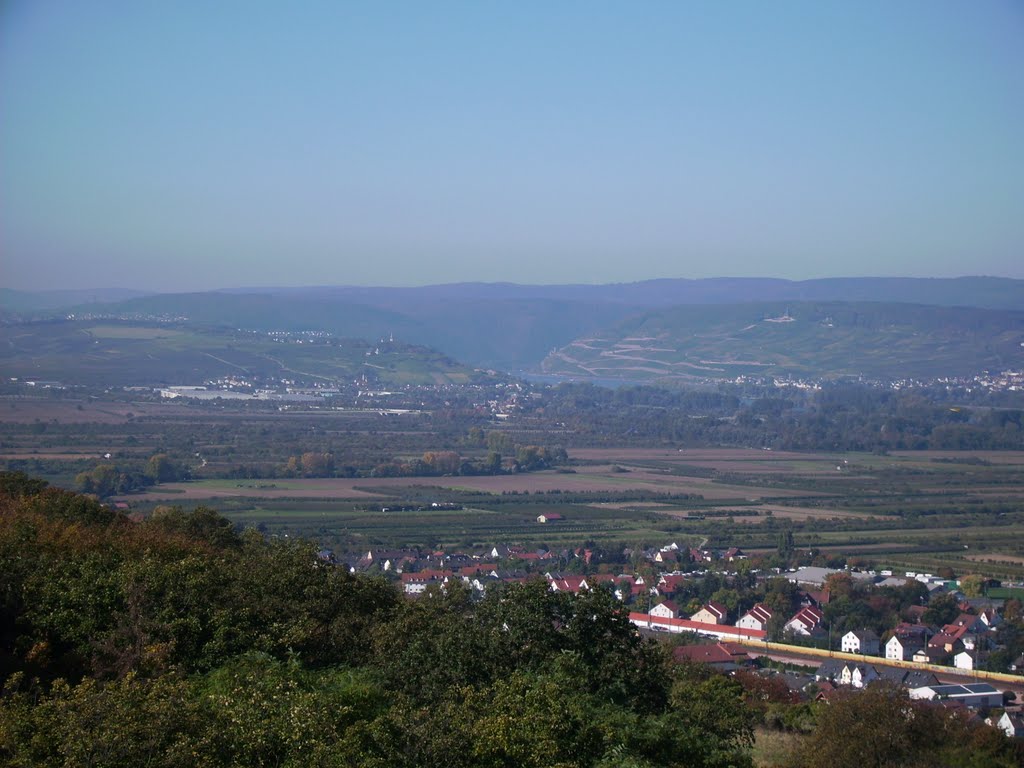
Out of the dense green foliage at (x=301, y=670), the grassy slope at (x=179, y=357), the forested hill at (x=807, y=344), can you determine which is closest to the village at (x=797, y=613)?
the dense green foliage at (x=301, y=670)

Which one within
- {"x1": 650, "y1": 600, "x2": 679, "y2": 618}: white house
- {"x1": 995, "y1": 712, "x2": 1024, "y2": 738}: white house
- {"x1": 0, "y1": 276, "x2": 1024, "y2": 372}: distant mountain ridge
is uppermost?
{"x1": 0, "y1": 276, "x2": 1024, "y2": 372}: distant mountain ridge

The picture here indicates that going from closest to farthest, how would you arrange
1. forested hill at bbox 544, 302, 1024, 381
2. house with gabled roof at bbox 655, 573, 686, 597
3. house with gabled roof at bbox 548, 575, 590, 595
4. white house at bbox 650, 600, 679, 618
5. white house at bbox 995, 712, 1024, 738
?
1. white house at bbox 995, 712, 1024, 738
2. house with gabled roof at bbox 548, 575, 590, 595
3. white house at bbox 650, 600, 679, 618
4. house with gabled roof at bbox 655, 573, 686, 597
5. forested hill at bbox 544, 302, 1024, 381

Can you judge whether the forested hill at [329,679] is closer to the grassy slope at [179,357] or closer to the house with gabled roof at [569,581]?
the house with gabled roof at [569,581]

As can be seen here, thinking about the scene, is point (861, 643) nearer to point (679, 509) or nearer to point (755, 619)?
point (755, 619)

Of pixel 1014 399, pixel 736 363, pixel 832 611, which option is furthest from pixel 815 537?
pixel 736 363

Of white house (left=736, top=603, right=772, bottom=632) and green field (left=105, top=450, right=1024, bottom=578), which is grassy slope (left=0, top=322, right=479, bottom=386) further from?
white house (left=736, top=603, right=772, bottom=632)

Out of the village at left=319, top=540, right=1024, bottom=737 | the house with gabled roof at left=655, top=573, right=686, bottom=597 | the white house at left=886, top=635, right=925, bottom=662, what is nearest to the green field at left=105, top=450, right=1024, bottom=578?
the village at left=319, top=540, right=1024, bottom=737

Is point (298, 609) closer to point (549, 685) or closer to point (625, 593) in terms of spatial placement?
point (549, 685)

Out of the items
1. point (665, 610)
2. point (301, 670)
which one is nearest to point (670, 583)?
point (665, 610)
